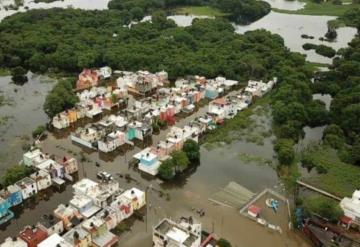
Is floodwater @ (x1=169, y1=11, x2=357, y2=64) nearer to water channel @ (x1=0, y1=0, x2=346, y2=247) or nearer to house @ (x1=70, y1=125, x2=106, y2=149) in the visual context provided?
water channel @ (x1=0, y1=0, x2=346, y2=247)

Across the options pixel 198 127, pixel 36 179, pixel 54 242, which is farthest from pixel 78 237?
pixel 198 127

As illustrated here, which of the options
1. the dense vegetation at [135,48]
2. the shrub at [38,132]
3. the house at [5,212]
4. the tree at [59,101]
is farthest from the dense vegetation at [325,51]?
the house at [5,212]

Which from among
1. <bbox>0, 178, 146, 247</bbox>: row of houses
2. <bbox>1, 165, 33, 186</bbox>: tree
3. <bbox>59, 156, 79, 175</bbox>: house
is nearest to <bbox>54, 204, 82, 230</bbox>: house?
<bbox>0, 178, 146, 247</bbox>: row of houses

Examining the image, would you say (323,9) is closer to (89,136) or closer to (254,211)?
(89,136)

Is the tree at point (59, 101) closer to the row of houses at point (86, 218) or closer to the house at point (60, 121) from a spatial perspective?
the house at point (60, 121)

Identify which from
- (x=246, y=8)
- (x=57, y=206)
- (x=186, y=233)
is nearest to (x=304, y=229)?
(x=186, y=233)

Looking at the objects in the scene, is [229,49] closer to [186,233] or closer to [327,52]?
[327,52]
